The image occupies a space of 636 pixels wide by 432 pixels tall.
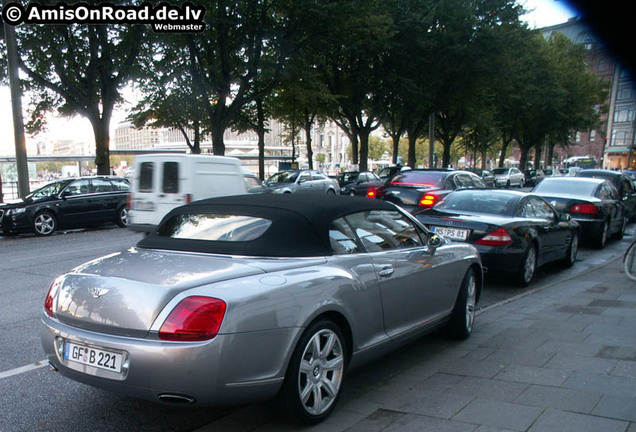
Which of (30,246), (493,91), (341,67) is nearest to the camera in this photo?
(30,246)

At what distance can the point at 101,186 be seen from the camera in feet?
52.1

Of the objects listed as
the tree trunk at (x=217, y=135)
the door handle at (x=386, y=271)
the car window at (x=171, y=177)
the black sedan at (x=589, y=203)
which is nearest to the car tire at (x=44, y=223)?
the car window at (x=171, y=177)

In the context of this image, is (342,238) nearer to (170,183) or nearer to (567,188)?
(170,183)

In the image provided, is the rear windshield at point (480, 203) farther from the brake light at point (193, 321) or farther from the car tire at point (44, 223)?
the car tire at point (44, 223)

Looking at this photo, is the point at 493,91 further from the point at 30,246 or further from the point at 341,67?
the point at 30,246

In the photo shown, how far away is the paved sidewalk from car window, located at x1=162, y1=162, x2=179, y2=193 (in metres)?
7.45

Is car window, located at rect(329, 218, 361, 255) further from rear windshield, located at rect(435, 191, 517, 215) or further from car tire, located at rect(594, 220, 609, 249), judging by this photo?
car tire, located at rect(594, 220, 609, 249)

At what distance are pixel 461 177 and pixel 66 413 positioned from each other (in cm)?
1212

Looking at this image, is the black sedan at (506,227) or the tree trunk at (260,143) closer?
the black sedan at (506,227)

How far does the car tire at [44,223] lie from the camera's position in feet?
46.2

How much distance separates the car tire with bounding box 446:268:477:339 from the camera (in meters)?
5.02

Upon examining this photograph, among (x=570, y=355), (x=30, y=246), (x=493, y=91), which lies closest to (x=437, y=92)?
(x=493, y=91)

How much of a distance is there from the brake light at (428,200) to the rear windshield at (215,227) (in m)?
8.97

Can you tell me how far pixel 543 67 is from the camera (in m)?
42.2
